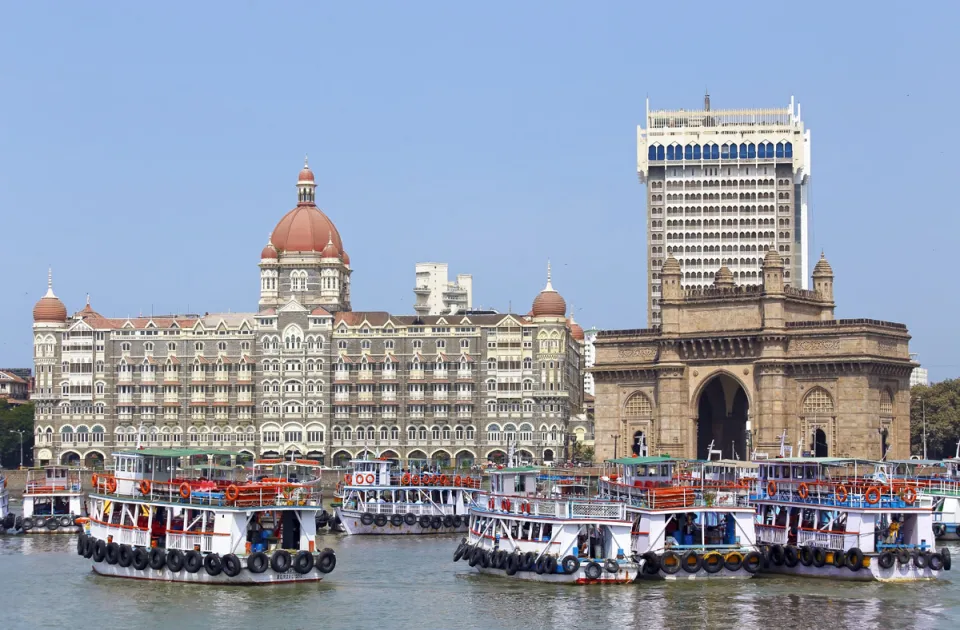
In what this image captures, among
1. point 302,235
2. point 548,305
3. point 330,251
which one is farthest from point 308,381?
point 548,305

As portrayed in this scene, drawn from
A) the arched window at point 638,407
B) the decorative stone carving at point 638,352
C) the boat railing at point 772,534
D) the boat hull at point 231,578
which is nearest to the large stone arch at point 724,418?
the arched window at point 638,407

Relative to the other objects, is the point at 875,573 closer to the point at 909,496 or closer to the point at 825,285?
the point at 909,496

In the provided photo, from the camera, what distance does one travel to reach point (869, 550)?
7712 cm

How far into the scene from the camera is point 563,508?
7494 cm

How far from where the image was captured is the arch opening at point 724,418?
504 ft

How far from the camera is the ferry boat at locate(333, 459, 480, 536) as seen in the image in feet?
356

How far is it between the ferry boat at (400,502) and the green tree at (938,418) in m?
75.1

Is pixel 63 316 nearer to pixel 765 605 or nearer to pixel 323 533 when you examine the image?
pixel 323 533

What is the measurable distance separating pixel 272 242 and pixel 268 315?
37.0ft

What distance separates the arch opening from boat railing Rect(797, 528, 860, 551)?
72646 millimetres

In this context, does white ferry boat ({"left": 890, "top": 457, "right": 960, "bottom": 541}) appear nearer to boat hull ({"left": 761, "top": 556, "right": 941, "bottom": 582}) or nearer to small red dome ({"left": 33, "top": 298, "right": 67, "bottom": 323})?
boat hull ({"left": 761, "top": 556, "right": 941, "bottom": 582})

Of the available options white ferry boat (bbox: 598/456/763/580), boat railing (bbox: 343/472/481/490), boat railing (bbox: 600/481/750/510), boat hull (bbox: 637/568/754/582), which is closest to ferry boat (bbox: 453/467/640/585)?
boat hull (bbox: 637/568/754/582)

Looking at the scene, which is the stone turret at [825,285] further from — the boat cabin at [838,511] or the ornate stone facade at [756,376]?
the boat cabin at [838,511]

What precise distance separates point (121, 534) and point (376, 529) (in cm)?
3176
